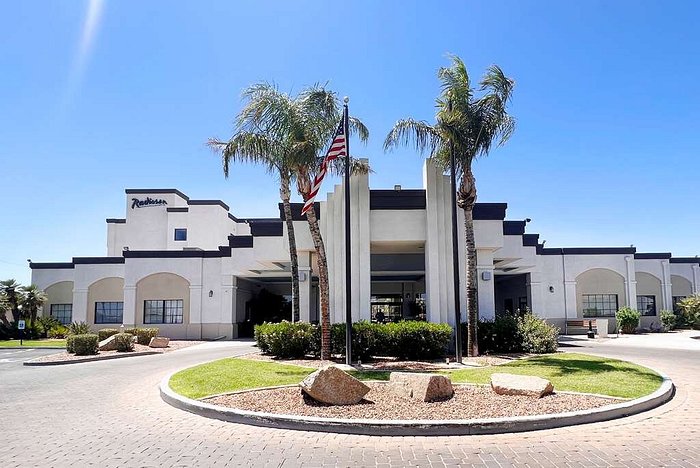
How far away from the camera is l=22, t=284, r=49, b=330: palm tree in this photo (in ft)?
108

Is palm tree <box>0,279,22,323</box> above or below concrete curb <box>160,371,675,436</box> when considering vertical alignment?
above

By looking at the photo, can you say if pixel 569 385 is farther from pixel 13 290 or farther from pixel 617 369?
pixel 13 290

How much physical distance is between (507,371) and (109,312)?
27.1m

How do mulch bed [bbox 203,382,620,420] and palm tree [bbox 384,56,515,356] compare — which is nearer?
mulch bed [bbox 203,382,620,420]

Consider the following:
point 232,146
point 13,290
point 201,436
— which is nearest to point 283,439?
point 201,436

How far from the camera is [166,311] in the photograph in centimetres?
2980

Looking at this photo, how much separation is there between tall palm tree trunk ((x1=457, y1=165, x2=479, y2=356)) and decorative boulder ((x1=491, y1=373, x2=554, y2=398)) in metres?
6.19

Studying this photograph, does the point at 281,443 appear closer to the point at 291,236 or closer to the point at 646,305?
the point at 291,236

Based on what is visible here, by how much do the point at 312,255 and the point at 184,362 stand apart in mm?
6100

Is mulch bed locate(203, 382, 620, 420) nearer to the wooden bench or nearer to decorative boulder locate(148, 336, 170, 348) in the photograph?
decorative boulder locate(148, 336, 170, 348)

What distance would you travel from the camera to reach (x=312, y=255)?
808 inches

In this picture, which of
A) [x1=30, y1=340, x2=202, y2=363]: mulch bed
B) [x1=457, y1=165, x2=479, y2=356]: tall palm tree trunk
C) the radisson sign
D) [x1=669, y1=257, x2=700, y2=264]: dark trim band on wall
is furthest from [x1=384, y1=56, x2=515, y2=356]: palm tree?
the radisson sign

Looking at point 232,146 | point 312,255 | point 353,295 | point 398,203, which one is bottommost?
point 353,295

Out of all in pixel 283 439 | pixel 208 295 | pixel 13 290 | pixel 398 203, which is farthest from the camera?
pixel 13 290
